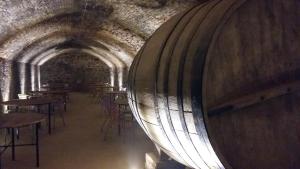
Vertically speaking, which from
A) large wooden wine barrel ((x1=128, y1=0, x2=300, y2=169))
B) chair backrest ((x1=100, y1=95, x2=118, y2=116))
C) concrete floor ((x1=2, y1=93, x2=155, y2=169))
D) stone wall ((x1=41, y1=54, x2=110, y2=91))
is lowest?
concrete floor ((x1=2, y1=93, x2=155, y2=169))

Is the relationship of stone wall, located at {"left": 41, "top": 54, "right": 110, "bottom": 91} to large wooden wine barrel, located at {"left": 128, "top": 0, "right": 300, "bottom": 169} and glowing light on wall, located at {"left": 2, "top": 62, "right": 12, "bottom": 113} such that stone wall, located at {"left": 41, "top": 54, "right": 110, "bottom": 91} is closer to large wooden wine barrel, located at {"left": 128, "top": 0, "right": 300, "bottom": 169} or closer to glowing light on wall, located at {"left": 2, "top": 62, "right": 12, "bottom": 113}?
glowing light on wall, located at {"left": 2, "top": 62, "right": 12, "bottom": 113}

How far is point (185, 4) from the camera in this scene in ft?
15.0

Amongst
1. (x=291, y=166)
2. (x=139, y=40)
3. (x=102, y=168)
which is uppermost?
(x=139, y=40)

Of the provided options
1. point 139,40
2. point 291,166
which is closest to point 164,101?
point 291,166

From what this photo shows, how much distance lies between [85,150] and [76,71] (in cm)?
1446

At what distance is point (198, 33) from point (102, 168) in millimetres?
3187

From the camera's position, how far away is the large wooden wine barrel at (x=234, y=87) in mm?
1450

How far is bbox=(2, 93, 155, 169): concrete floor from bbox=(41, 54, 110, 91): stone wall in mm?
11704

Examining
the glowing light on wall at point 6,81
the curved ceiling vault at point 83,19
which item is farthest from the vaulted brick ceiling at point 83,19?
the glowing light on wall at point 6,81

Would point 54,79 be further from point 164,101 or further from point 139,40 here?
point 164,101

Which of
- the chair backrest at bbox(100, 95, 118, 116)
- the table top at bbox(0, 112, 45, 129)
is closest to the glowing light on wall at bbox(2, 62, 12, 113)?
the chair backrest at bbox(100, 95, 118, 116)

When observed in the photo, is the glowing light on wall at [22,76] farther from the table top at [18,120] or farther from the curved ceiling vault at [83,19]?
the table top at [18,120]

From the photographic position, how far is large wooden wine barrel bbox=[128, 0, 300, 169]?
1450 millimetres

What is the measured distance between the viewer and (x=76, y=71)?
1894 cm
